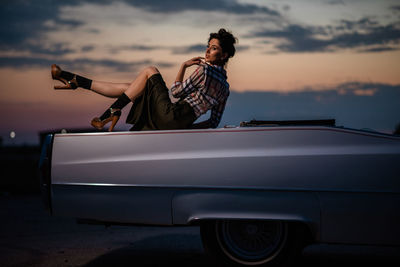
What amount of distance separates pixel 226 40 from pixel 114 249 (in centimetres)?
287

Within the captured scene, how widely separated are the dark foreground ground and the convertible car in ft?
3.27

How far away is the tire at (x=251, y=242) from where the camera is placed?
175 inches

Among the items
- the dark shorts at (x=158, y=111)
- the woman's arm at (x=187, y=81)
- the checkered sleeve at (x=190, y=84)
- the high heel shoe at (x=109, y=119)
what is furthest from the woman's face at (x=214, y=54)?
the high heel shoe at (x=109, y=119)

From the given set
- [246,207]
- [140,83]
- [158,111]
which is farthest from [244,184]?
[140,83]

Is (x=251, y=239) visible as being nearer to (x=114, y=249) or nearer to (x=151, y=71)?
(x=151, y=71)

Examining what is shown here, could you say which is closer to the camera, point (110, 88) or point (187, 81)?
point (187, 81)

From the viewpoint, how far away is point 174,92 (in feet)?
17.7

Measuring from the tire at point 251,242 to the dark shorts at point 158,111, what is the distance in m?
1.23

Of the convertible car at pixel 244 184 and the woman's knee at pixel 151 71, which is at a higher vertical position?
the woman's knee at pixel 151 71

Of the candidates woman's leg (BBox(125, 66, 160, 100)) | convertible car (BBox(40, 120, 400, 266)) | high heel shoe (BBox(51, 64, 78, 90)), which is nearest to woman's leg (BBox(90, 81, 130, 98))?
woman's leg (BBox(125, 66, 160, 100))

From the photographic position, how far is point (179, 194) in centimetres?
429

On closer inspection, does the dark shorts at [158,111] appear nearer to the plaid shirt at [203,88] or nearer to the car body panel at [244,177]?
the plaid shirt at [203,88]

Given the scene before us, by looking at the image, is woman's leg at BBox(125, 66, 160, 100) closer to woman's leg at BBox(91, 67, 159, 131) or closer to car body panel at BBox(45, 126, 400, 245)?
woman's leg at BBox(91, 67, 159, 131)

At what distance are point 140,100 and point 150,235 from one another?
246cm
